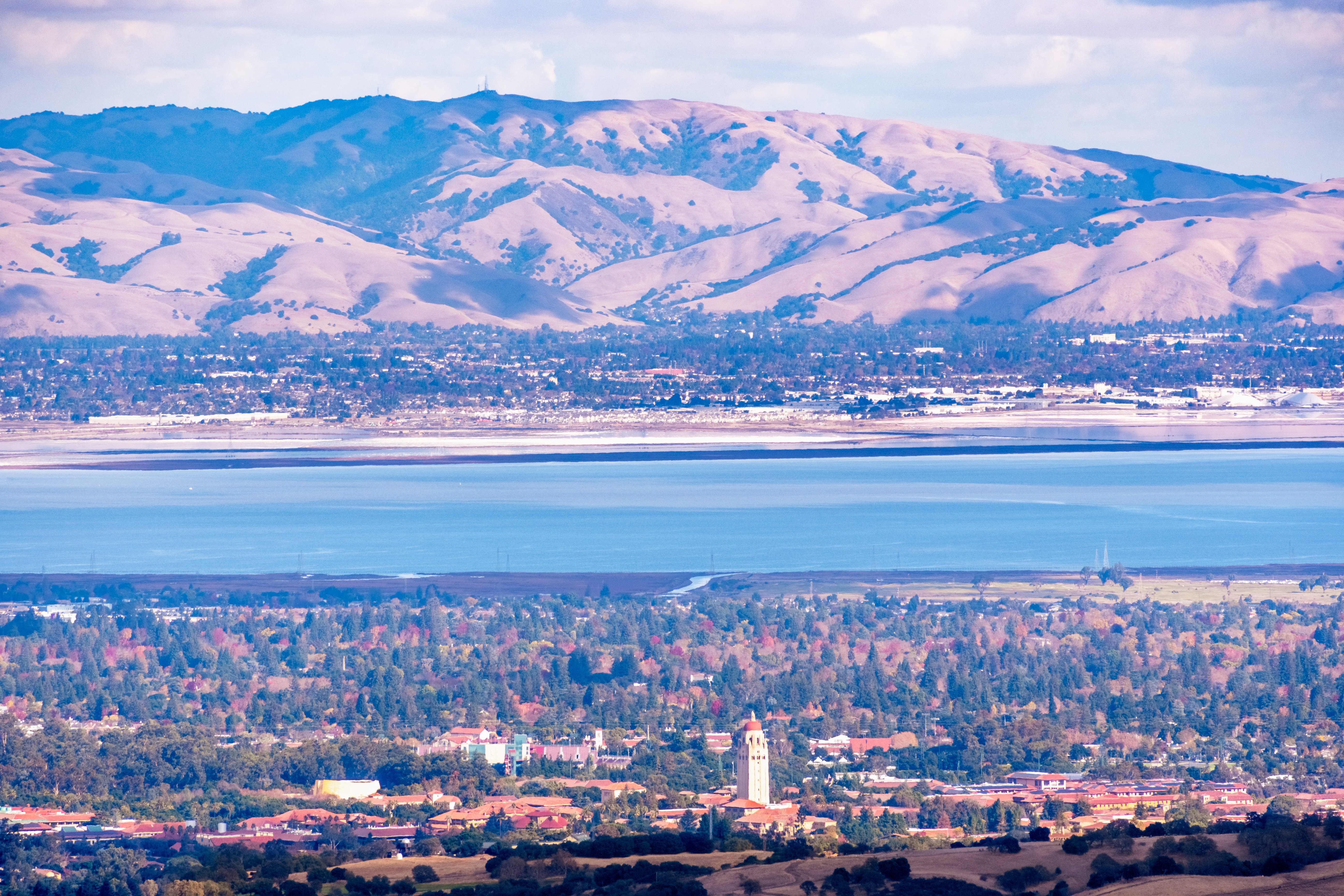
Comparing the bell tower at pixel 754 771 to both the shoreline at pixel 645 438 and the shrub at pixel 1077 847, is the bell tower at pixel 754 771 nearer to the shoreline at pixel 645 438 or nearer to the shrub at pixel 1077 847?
the shrub at pixel 1077 847

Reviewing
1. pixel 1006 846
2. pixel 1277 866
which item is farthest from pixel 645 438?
pixel 1277 866

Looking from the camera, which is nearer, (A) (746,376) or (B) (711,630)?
(B) (711,630)

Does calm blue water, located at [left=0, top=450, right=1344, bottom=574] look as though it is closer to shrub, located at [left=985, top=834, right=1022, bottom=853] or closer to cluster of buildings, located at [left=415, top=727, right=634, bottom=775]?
cluster of buildings, located at [left=415, top=727, right=634, bottom=775]

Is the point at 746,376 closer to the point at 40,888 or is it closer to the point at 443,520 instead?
the point at 443,520

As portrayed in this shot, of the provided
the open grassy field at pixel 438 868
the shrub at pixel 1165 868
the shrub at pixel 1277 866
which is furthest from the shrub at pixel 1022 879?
the open grassy field at pixel 438 868

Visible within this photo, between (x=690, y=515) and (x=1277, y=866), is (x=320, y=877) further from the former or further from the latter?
(x=690, y=515)

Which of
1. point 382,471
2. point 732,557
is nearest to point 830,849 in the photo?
point 732,557
